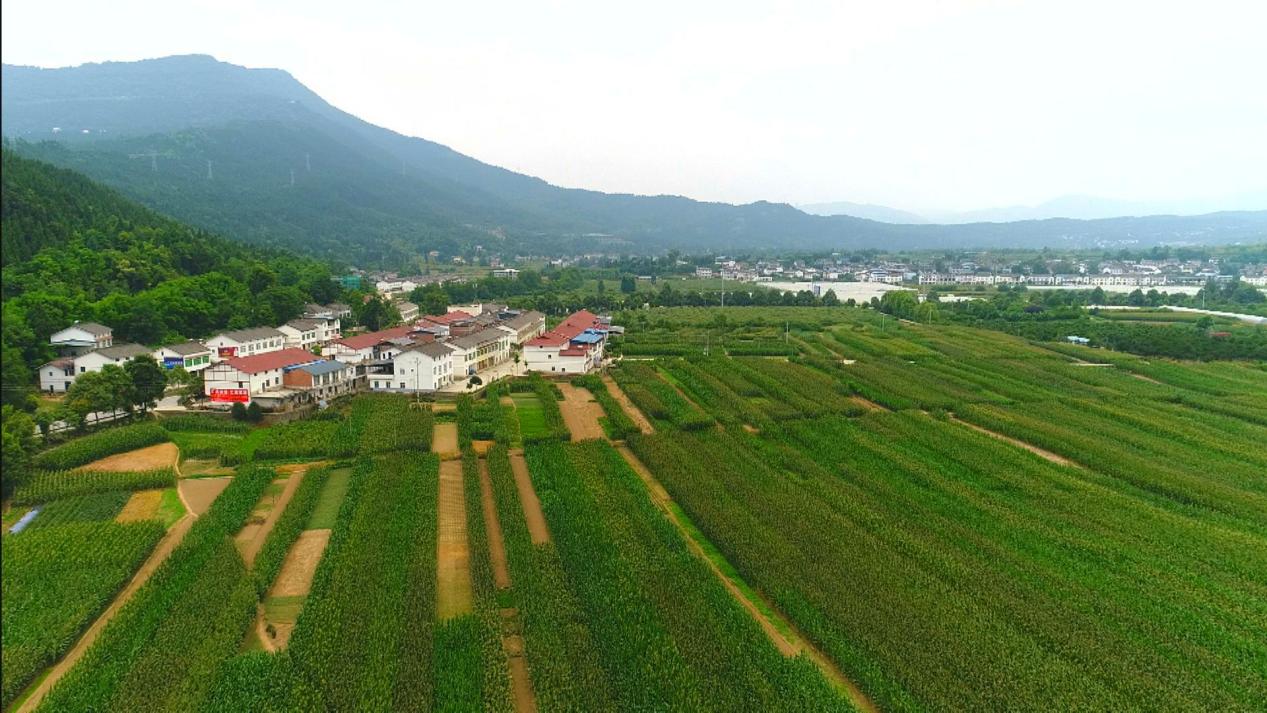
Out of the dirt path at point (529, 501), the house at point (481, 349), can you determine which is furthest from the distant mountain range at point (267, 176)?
the dirt path at point (529, 501)

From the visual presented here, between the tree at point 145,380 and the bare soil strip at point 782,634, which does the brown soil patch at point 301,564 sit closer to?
the bare soil strip at point 782,634

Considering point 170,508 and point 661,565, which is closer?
point 661,565

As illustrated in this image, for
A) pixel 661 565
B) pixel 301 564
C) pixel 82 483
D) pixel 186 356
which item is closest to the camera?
pixel 661 565

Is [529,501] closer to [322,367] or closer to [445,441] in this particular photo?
[445,441]

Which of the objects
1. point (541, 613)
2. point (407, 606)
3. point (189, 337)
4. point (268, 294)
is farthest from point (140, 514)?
point (268, 294)

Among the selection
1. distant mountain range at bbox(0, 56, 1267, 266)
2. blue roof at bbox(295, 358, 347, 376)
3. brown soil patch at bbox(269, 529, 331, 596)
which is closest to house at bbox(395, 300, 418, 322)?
blue roof at bbox(295, 358, 347, 376)

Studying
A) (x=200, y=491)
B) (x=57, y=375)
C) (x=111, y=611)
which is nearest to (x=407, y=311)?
(x=57, y=375)
